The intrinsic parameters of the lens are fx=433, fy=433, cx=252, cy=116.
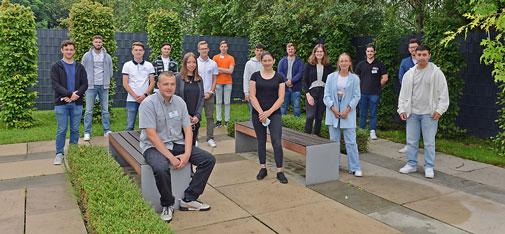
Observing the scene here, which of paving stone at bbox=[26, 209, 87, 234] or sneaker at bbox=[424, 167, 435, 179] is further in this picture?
sneaker at bbox=[424, 167, 435, 179]

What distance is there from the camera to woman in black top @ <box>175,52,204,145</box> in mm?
6152

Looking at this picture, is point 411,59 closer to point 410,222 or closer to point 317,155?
point 317,155

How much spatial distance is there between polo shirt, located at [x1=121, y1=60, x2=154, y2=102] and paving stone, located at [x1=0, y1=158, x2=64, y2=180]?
6.08 ft

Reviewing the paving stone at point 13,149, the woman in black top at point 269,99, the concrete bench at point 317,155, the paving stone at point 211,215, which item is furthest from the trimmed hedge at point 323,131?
the paving stone at point 13,149

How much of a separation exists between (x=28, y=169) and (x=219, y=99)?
4.22 metres

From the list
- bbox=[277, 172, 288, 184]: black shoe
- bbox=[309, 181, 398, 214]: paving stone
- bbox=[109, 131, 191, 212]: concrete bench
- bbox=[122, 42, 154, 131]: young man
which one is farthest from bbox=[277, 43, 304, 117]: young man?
bbox=[109, 131, 191, 212]: concrete bench

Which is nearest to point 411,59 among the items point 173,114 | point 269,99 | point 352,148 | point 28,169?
point 352,148

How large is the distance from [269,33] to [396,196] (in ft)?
26.1

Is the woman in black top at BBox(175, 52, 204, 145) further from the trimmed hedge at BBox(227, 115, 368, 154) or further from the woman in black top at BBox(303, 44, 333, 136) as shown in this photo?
the trimmed hedge at BBox(227, 115, 368, 154)

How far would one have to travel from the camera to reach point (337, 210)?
15.3 ft

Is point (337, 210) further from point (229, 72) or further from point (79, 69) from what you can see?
point (229, 72)

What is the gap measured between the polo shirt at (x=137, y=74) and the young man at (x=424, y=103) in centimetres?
434

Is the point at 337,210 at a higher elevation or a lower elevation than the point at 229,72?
lower

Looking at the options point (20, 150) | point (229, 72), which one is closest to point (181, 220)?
point (20, 150)
